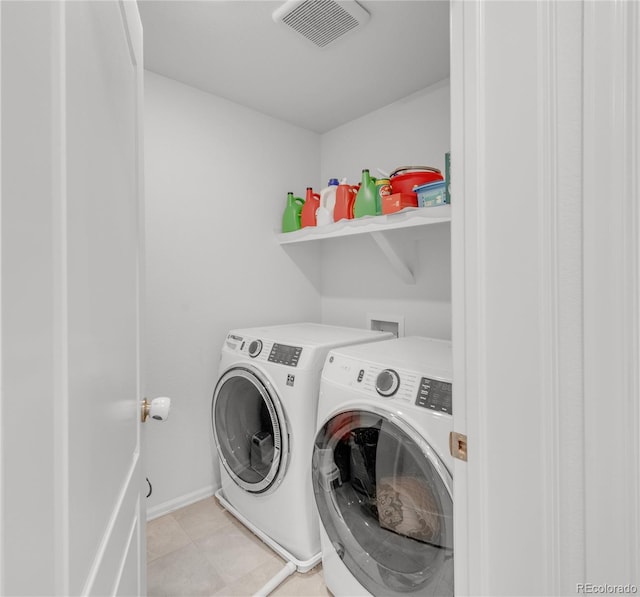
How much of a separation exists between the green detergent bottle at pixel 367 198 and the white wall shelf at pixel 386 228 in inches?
2.3

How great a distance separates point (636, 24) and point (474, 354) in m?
0.58

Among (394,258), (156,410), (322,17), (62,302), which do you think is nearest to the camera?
(62,302)

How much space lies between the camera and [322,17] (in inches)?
58.6

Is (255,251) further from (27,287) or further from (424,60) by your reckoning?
(27,287)

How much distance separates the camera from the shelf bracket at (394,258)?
194 centimetres

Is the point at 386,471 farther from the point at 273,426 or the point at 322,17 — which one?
the point at 322,17

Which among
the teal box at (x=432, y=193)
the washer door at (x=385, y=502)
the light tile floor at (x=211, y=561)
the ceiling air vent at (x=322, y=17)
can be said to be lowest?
the light tile floor at (x=211, y=561)

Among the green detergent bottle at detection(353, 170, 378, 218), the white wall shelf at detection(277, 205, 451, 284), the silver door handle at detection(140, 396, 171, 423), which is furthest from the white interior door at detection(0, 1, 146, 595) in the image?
the green detergent bottle at detection(353, 170, 378, 218)

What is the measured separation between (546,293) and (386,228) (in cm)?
119

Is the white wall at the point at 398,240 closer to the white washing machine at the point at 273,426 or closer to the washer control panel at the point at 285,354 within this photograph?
the white washing machine at the point at 273,426

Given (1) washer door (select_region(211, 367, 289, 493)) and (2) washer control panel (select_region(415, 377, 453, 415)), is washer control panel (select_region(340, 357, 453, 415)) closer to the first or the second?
(2) washer control panel (select_region(415, 377, 453, 415))

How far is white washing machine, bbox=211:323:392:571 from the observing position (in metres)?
1.56

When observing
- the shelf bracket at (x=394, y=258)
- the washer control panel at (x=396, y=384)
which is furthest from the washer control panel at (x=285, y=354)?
the shelf bracket at (x=394, y=258)

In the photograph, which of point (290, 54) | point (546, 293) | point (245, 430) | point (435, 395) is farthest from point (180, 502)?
point (290, 54)
